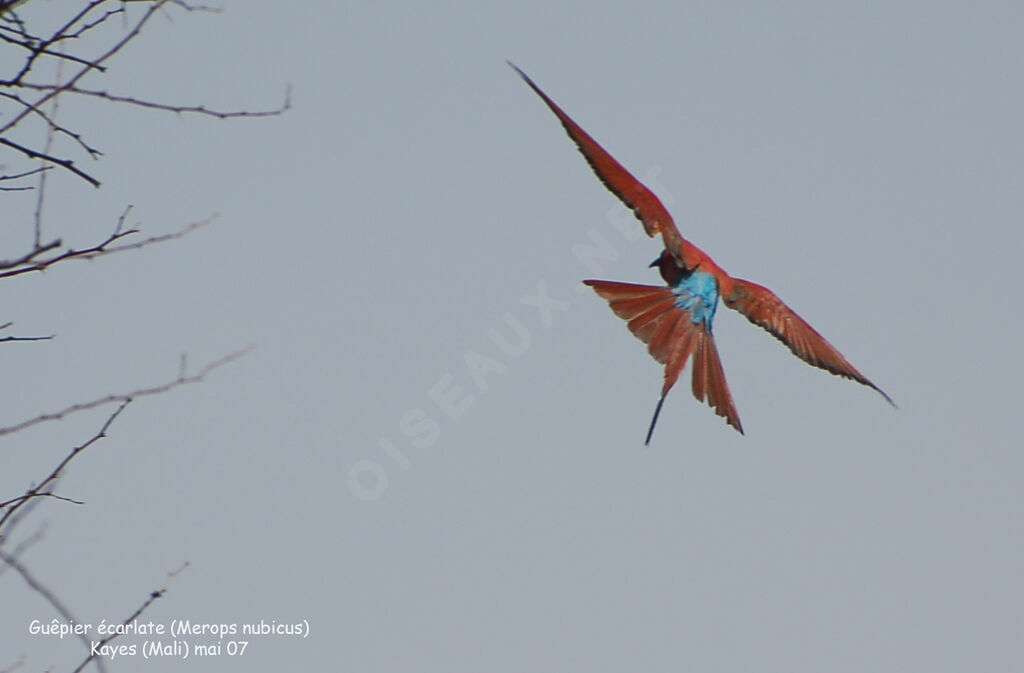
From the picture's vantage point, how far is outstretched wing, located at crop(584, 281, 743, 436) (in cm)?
467

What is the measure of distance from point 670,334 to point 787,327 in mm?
720

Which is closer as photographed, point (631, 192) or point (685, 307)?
point (631, 192)

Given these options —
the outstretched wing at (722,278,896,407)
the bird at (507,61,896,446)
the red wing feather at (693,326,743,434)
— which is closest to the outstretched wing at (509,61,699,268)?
the bird at (507,61,896,446)

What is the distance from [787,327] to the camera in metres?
5.23

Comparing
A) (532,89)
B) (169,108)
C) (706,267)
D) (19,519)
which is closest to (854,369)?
(706,267)

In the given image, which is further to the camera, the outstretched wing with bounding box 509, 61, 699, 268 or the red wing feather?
the red wing feather

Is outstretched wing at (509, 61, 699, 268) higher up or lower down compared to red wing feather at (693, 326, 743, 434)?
higher up

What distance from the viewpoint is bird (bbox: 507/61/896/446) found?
14.5 ft

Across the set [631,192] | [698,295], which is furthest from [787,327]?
[631,192]

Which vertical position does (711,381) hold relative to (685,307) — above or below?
below

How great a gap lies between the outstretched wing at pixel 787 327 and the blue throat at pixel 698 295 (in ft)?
0.57

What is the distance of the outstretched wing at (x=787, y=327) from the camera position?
517cm

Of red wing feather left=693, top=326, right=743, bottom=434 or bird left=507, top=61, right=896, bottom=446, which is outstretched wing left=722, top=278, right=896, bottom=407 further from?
red wing feather left=693, top=326, right=743, bottom=434

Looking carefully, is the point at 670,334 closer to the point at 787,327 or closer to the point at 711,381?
the point at 711,381
